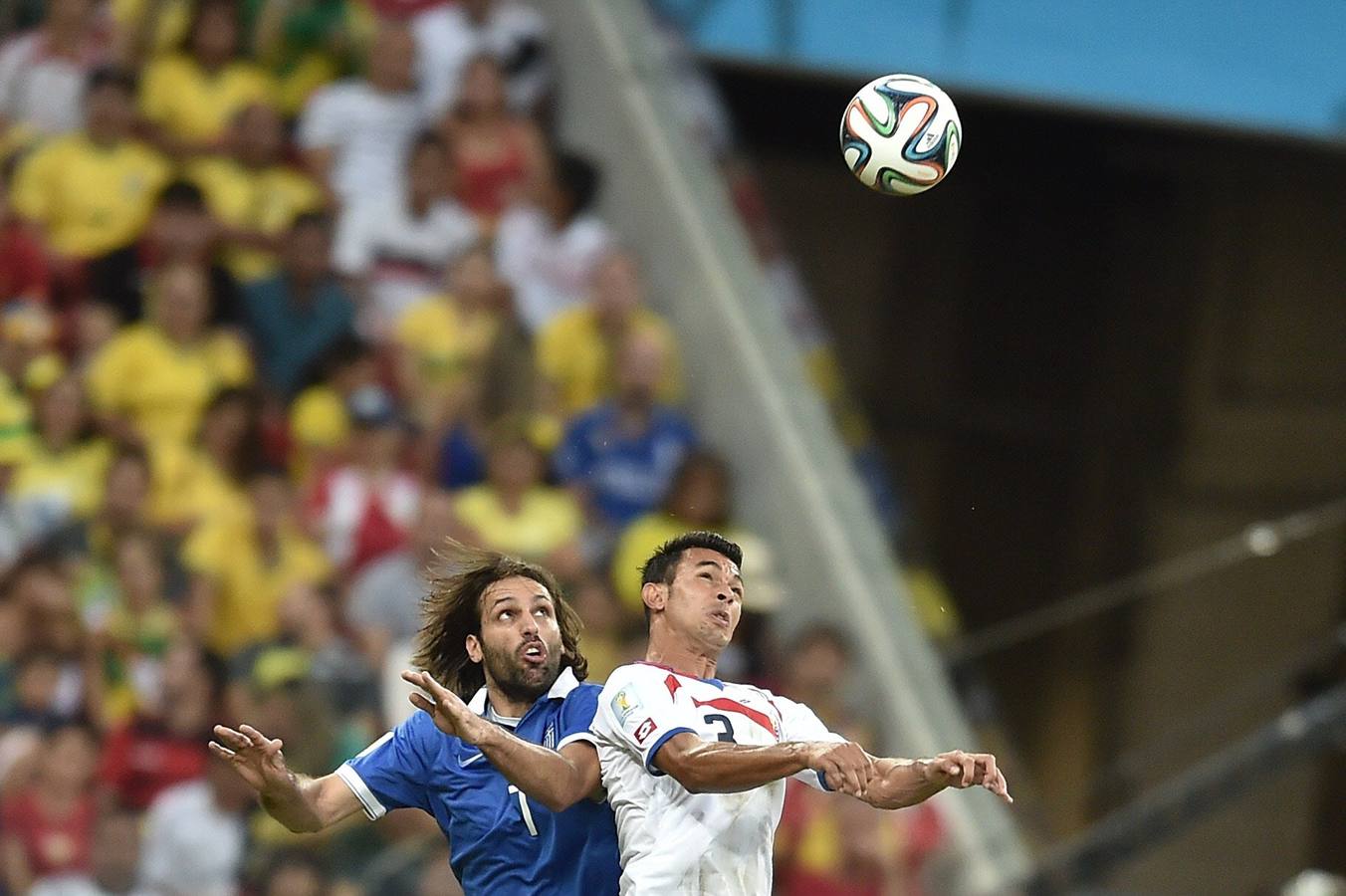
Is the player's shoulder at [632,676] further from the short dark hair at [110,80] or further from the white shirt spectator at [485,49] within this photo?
the white shirt spectator at [485,49]

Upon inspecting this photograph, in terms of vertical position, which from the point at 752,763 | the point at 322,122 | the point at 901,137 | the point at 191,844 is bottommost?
the point at 752,763

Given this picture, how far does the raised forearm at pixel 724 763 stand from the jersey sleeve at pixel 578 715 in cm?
32

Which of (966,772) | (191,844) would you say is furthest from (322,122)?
(966,772)

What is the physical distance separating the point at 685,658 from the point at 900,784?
0.89m

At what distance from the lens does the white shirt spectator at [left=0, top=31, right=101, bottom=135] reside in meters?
11.7

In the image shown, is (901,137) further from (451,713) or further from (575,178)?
(575,178)

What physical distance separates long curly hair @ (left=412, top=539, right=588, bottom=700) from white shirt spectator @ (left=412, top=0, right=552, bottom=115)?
6.21m

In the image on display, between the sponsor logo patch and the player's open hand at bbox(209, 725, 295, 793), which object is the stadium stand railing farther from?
the player's open hand at bbox(209, 725, 295, 793)

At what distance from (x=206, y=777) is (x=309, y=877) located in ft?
2.59

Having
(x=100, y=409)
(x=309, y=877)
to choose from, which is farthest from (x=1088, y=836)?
(x=100, y=409)

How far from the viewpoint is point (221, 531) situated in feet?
34.5

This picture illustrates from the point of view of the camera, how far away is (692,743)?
5.77 m

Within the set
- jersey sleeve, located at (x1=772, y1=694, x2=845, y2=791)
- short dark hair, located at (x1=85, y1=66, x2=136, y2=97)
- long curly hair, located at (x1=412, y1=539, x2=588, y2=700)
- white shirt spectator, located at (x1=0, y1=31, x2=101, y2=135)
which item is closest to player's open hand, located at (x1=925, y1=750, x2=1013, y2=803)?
jersey sleeve, located at (x1=772, y1=694, x2=845, y2=791)

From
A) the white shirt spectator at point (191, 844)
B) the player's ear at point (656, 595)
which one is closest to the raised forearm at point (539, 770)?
the player's ear at point (656, 595)
